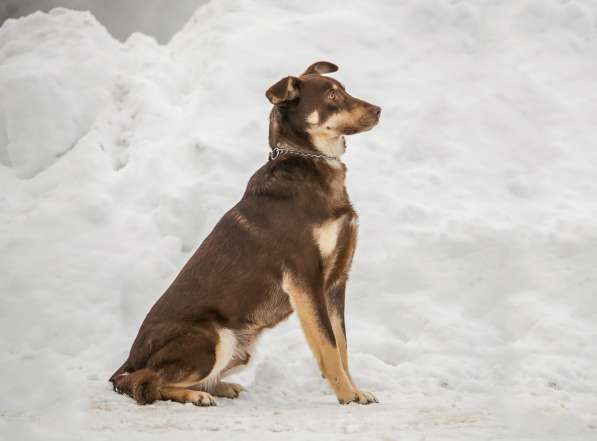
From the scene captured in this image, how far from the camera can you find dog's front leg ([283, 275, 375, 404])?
426 cm

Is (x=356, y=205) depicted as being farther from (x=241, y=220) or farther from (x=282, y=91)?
(x=282, y=91)

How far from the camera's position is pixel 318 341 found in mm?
4266

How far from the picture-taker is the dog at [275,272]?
14.0 feet

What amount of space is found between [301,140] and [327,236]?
2.20 ft

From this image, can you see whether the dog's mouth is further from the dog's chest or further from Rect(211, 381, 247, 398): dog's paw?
Rect(211, 381, 247, 398): dog's paw

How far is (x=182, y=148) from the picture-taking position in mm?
7840

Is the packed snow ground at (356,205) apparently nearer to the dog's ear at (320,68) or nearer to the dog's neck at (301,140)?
the dog's neck at (301,140)

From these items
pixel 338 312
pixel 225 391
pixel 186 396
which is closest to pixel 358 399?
pixel 338 312

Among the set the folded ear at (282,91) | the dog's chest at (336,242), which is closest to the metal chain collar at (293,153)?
the folded ear at (282,91)

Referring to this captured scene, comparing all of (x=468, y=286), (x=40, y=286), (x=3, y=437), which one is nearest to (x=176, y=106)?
(x=40, y=286)

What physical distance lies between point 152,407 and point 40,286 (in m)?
2.45

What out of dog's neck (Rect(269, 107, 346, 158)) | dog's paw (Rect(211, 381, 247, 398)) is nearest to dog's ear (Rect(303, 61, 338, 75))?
dog's neck (Rect(269, 107, 346, 158))

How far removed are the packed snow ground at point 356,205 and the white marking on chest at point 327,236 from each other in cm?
93

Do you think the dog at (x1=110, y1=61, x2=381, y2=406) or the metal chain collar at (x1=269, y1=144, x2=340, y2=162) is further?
the metal chain collar at (x1=269, y1=144, x2=340, y2=162)
